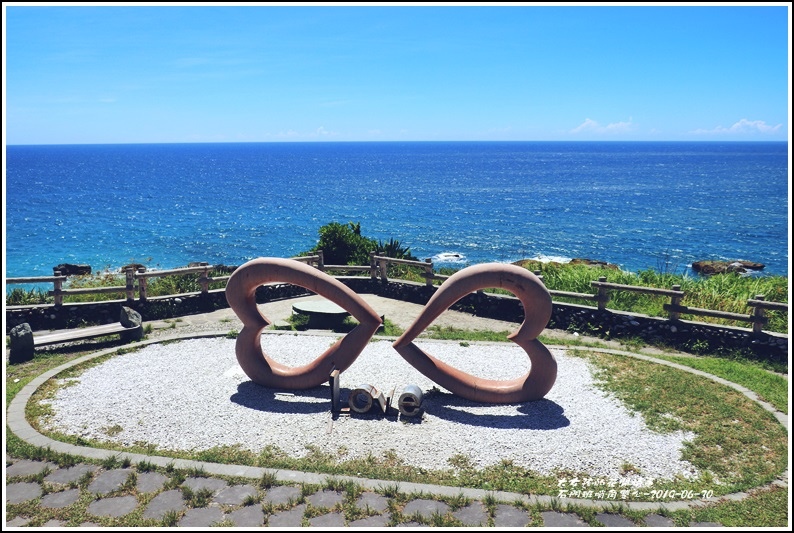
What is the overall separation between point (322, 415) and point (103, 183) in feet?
353

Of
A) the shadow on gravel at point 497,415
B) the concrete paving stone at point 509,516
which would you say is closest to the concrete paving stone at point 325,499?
the concrete paving stone at point 509,516

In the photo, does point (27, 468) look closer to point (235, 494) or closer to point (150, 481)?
point (150, 481)

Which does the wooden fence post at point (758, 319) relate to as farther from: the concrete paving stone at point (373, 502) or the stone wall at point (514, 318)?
the concrete paving stone at point (373, 502)

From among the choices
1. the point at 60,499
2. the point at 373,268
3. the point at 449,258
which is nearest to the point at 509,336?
the point at 60,499

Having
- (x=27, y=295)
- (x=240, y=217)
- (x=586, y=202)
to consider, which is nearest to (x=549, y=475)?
(x=27, y=295)

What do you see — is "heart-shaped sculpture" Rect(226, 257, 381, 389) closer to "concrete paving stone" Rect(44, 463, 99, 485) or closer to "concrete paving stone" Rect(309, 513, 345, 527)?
"concrete paving stone" Rect(44, 463, 99, 485)

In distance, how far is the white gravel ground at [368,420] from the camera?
9.04 metres

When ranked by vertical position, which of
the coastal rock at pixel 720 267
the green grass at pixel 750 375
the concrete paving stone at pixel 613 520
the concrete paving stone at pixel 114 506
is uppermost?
the green grass at pixel 750 375

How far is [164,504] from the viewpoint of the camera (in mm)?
7609

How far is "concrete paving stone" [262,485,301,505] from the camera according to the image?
25.2ft

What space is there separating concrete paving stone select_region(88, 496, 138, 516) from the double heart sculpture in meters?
4.10

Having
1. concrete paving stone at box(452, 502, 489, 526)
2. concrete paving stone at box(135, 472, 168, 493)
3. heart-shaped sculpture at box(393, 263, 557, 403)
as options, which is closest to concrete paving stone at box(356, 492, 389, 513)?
concrete paving stone at box(452, 502, 489, 526)

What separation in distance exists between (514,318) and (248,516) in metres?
10.7

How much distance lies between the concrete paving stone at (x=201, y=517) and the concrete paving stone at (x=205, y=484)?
413 mm
